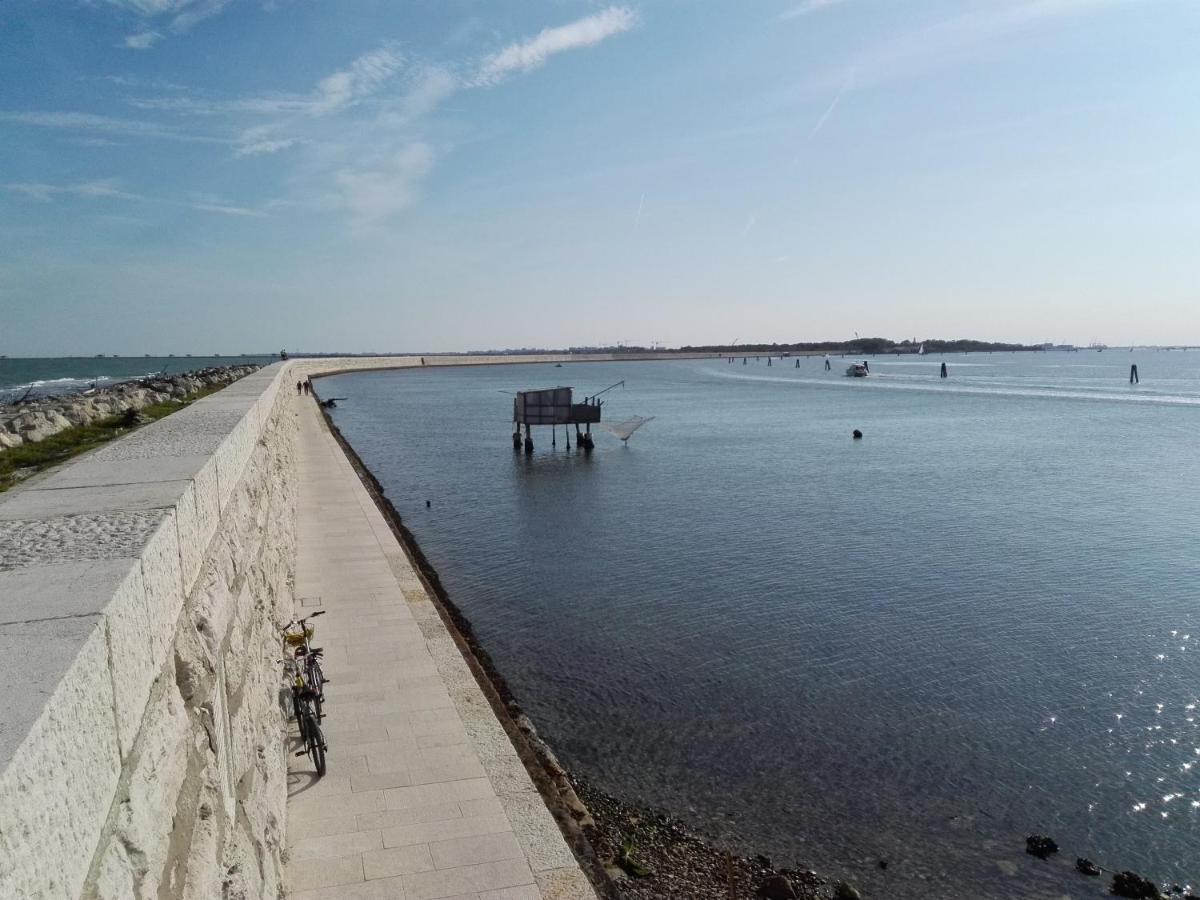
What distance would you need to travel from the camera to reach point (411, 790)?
7199 millimetres

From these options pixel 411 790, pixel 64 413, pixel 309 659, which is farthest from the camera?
pixel 64 413

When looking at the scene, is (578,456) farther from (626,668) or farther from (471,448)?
(626,668)

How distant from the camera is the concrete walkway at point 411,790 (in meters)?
6.12

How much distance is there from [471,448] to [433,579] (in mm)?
23135

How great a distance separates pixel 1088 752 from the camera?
10328mm

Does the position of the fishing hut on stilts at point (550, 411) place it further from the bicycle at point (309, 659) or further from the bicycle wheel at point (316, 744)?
the bicycle wheel at point (316, 744)

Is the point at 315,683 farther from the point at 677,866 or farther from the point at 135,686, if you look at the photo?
the point at 135,686

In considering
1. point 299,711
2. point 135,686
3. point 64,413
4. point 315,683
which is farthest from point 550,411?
point 135,686

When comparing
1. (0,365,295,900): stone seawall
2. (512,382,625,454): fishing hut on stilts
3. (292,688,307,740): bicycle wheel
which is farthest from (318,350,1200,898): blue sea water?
(0,365,295,900): stone seawall

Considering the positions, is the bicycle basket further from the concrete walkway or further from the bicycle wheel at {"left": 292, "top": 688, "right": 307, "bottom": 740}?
the concrete walkway

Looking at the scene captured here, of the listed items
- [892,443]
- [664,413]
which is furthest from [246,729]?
[664,413]

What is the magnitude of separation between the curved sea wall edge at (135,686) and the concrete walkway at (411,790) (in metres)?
0.69

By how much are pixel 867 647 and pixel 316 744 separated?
9049mm

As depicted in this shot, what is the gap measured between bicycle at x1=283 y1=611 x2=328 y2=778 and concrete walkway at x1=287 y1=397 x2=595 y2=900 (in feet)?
0.69
